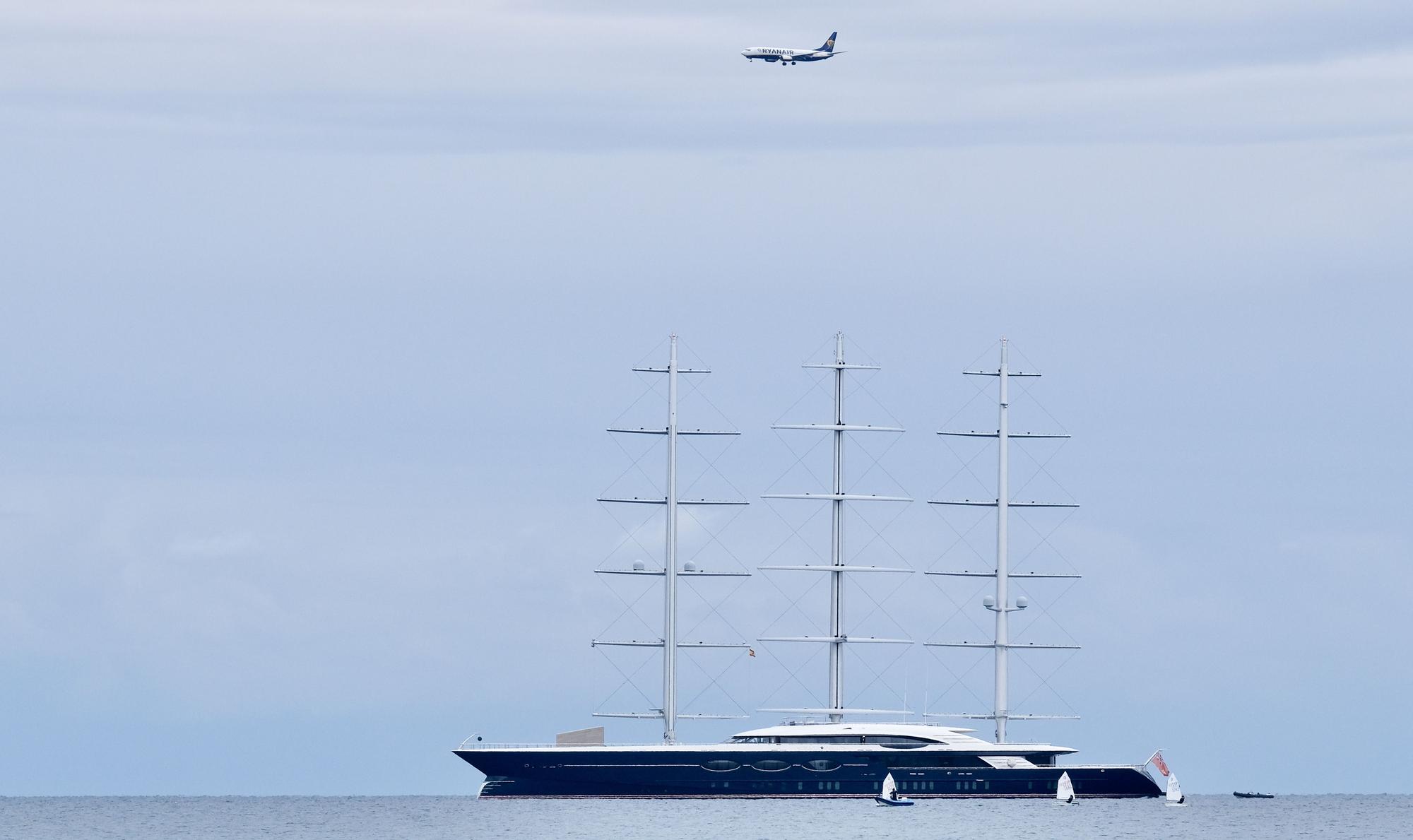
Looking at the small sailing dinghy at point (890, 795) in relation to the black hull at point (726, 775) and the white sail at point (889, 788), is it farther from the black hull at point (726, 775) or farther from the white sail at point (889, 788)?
the black hull at point (726, 775)

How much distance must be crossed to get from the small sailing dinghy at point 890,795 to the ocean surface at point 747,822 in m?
0.64

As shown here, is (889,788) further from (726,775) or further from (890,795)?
(726,775)

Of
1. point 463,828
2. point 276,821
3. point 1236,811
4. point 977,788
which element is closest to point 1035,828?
point 977,788

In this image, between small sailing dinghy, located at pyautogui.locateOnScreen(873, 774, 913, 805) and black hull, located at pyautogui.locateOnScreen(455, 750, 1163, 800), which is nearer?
small sailing dinghy, located at pyautogui.locateOnScreen(873, 774, 913, 805)

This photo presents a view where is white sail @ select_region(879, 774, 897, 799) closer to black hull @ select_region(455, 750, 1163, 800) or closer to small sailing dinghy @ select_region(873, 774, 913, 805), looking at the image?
small sailing dinghy @ select_region(873, 774, 913, 805)

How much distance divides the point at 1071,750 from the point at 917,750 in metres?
8.70

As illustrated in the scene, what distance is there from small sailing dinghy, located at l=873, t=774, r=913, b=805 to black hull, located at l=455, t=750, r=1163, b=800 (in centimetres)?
70

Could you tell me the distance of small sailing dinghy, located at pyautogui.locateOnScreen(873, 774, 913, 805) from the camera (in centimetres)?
10319

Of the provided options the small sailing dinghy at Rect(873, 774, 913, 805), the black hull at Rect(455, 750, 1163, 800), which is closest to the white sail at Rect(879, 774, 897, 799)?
the small sailing dinghy at Rect(873, 774, 913, 805)

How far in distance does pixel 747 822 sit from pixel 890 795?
720 centimetres

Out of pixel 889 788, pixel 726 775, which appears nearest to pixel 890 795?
pixel 889 788

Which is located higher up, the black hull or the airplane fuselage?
the airplane fuselage

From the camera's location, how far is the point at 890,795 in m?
103

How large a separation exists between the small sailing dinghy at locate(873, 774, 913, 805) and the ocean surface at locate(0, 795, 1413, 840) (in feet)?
2.11
